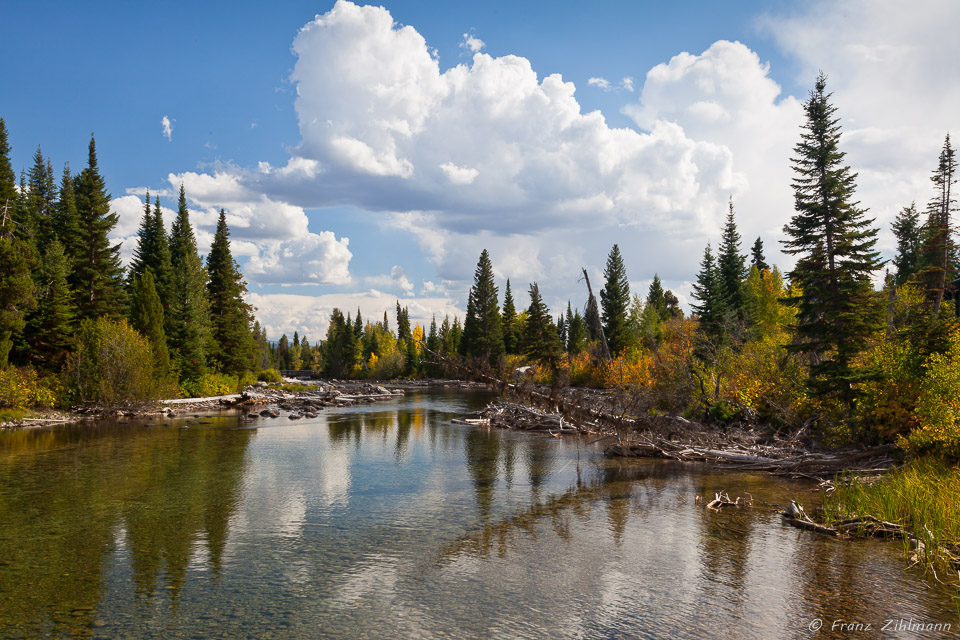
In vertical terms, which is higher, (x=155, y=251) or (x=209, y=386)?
(x=155, y=251)

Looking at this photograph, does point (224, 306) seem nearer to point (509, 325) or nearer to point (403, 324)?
point (509, 325)

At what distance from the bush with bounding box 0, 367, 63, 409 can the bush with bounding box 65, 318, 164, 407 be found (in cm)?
119

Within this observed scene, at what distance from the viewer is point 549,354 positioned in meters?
77.2

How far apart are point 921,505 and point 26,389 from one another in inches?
1898

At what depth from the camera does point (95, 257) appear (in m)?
50.2

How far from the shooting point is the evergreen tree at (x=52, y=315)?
142 feet

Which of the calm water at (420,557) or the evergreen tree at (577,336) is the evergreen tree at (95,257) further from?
the evergreen tree at (577,336)

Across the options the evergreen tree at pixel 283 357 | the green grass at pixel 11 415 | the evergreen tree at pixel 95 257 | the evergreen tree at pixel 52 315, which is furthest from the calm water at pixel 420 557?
the evergreen tree at pixel 283 357

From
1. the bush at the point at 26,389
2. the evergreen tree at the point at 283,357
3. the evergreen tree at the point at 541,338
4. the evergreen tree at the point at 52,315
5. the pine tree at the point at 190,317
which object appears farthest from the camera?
the evergreen tree at the point at 283,357

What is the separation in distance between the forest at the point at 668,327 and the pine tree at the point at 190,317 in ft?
0.65

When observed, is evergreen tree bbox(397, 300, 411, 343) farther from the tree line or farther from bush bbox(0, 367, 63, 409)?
bush bbox(0, 367, 63, 409)

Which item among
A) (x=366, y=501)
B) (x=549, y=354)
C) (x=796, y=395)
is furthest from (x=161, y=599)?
(x=549, y=354)

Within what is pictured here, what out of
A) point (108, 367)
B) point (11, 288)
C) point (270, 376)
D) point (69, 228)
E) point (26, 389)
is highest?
point (69, 228)

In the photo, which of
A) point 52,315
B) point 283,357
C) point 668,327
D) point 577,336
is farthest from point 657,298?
point 283,357
